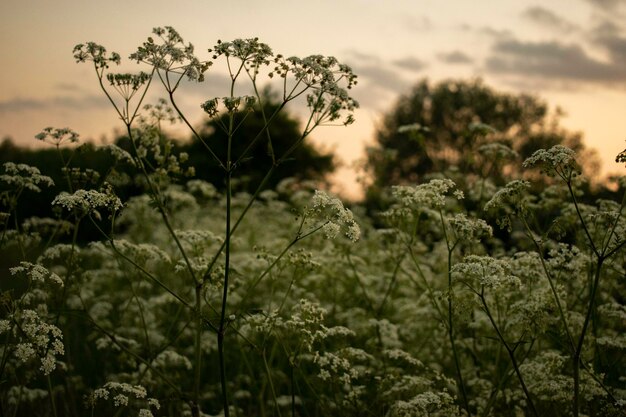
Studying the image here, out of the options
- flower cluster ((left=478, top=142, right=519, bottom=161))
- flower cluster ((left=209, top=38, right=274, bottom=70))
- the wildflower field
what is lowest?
the wildflower field

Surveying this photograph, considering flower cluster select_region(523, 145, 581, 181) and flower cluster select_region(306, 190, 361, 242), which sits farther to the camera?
Answer: flower cluster select_region(306, 190, 361, 242)

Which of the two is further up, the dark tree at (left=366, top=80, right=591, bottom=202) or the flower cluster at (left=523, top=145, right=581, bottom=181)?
the dark tree at (left=366, top=80, right=591, bottom=202)

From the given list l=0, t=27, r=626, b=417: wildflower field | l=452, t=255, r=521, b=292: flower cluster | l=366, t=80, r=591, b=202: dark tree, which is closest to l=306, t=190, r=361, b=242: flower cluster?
l=0, t=27, r=626, b=417: wildflower field

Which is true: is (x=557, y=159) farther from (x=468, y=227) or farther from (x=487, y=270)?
(x=487, y=270)

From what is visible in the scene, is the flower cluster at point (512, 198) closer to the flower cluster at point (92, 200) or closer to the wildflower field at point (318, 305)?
the wildflower field at point (318, 305)

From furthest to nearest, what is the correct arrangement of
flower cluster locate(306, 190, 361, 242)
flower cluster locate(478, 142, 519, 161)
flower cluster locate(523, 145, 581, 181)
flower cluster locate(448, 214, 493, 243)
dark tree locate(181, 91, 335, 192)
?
dark tree locate(181, 91, 335, 192)
flower cluster locate(478, 142, 519, 161)
flower cluster locate(448, 214, 493, 243)
flower cluster locate(306, 190, 361, 242)
flower cluster locate(523, 145, 581, 181)

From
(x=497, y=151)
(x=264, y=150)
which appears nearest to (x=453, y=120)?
(x=264, y=150)

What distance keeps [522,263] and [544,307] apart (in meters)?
1.01

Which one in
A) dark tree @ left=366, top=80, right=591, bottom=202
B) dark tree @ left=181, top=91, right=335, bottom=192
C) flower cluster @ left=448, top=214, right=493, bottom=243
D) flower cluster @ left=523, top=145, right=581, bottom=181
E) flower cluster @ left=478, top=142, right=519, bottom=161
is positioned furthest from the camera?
dark tree @ left=366, top=80, right=591, bottom=202

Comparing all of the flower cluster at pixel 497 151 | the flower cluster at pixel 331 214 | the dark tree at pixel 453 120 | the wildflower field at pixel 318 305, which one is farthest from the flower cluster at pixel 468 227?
the dark tree at pixel 453 120

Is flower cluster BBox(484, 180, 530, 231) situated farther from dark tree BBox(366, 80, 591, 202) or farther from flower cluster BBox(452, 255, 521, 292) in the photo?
dark tree BBox(366, 80, 591, 202)

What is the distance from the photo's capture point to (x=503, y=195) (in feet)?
20.4

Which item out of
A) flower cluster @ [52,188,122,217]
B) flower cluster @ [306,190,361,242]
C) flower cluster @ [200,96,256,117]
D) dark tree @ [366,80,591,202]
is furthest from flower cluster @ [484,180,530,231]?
dark tree @ [366,80,591,202]

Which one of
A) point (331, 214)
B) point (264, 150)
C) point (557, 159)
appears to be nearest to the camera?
point (557, 159)
